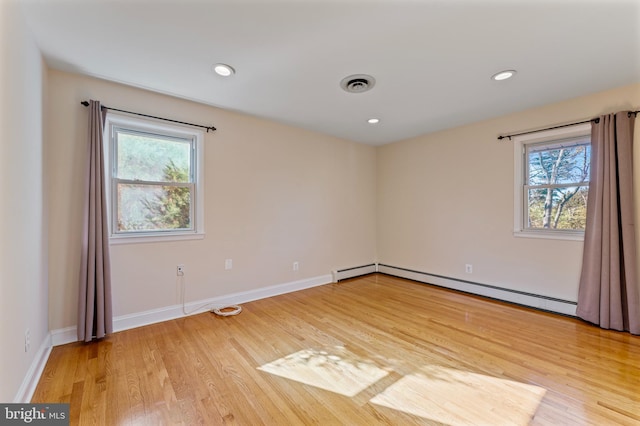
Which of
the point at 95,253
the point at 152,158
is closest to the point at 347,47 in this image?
the point at 152,158

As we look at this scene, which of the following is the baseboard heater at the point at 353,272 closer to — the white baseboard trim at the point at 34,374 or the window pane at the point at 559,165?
the window pane at the point at 559,165

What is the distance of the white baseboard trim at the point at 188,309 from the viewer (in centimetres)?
237

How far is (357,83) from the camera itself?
8.30 ft

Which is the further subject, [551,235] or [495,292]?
[495,292]

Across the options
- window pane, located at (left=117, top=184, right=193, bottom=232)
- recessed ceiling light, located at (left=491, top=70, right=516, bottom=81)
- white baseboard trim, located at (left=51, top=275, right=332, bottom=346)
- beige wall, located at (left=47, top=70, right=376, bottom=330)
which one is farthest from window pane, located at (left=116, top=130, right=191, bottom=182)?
recessed ceiling light, located at (left=491, top=70, right=516, bottom=81)

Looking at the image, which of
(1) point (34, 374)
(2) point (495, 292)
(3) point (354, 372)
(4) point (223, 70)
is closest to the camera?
(1) point (34, 374)

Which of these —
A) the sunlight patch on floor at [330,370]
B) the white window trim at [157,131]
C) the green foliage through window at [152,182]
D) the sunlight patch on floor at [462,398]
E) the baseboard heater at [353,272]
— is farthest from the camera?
the baseboard heater at [353,272]

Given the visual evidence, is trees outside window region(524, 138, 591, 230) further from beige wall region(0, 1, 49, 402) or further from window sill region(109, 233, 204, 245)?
beige wall region(0, 1, 49, 402)

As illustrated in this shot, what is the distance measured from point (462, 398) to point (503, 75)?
263 centimetres

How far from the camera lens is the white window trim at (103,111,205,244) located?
259cm

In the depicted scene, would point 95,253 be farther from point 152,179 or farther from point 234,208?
point 234,208

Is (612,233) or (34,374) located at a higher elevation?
(612,233)

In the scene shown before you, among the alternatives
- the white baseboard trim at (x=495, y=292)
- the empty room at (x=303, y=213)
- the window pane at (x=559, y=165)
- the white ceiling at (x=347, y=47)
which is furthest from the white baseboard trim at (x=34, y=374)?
the window pane at (x=559, y=165)

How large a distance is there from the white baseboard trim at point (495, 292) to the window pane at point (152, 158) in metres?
3.66
